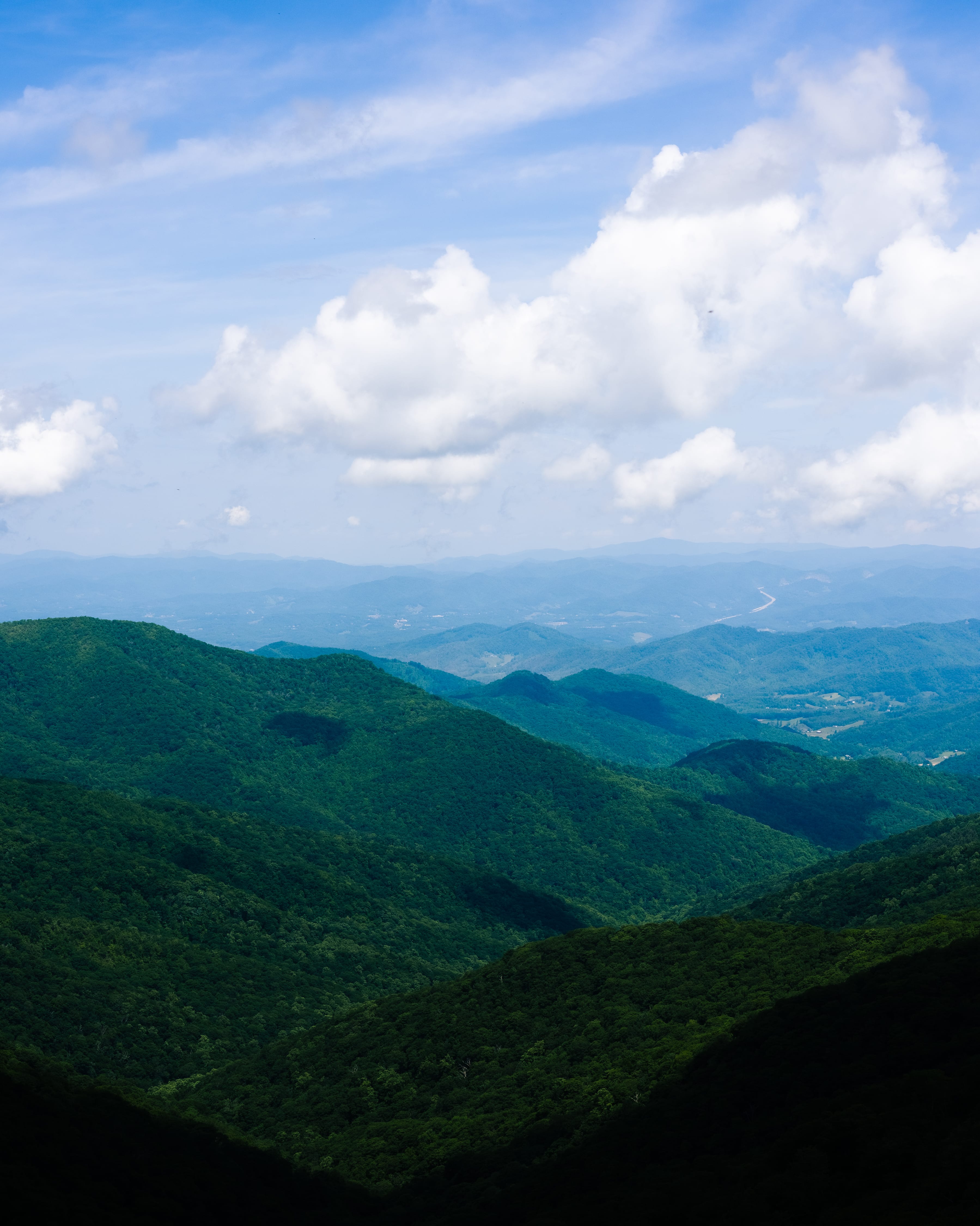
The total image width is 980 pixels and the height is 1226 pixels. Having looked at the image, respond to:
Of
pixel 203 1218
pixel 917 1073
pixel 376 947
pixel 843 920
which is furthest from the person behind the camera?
pixel 376 947

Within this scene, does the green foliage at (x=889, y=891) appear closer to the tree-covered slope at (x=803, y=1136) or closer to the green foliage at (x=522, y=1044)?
the green foliage at (x=522, y=1044)

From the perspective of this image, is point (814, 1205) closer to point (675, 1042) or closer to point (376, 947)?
point (675, 1042)

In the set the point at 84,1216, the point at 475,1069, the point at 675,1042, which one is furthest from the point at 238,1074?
the point at 84,1216

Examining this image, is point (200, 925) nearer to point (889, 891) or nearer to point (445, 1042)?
point (445, 1042)

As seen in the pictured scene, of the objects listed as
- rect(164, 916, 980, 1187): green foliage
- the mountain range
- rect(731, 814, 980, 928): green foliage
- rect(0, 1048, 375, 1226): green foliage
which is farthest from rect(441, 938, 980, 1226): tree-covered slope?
rect(731, 814, 980, 928): green foliage

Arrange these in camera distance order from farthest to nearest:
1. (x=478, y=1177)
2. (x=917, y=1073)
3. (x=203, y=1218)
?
(x=478, y=1177)
(x=203, y=1218)
(x=917, y=1073)

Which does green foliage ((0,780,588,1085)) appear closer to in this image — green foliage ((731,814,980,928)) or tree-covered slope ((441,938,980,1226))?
tree-covered slope ((441,938,980,1226))
